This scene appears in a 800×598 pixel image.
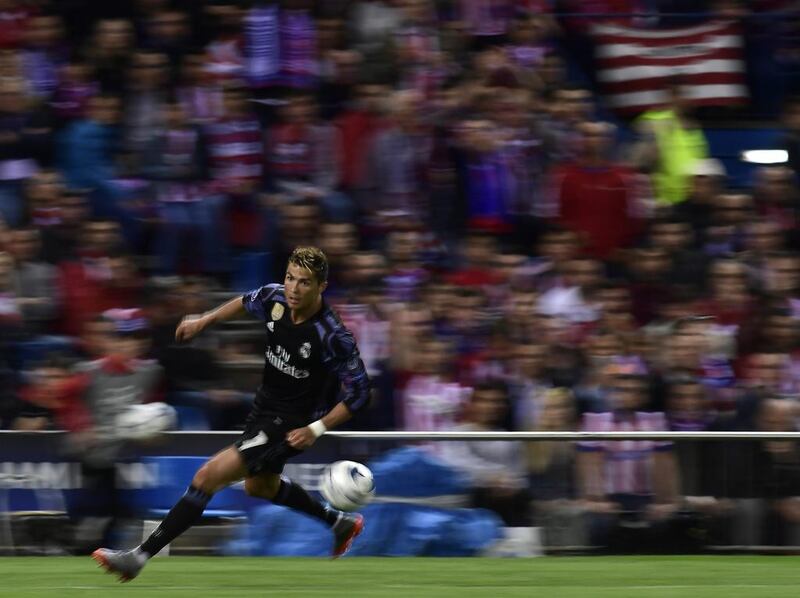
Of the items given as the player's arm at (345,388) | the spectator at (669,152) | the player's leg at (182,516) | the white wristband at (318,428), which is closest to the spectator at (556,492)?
the player's arm at (345,388)

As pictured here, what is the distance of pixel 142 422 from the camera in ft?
32.9

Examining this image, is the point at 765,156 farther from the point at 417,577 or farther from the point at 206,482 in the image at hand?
the point at 206,482

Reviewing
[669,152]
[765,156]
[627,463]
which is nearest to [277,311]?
[627,463]

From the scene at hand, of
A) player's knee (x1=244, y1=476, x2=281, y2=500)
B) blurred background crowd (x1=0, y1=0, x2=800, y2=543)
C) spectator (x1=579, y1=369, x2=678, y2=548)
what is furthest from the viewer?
blurred background crowd (x1=0, y1=0, x2=800, y2=543)

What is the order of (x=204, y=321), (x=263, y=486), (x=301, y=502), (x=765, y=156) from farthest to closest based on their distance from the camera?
(x=765, y=156), (x=301, y=502), (x=263, y=486), (x=204, y=321)

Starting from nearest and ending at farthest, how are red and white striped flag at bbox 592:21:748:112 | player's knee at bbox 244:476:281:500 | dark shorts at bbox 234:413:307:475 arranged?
dark shorts at bbox 234:413:307:475, player's knee at bbox 244:476:281:500, red and white striped flag at bbox 592:21:748:112

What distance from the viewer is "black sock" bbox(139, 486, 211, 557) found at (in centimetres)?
802

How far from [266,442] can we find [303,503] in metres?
0.66

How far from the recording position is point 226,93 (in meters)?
12.3

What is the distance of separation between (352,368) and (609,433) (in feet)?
7.79

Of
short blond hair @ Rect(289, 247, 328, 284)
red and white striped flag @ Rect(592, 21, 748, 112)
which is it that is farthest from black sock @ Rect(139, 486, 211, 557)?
red and white striped flag @ Rect(592, 21, 748, 112)

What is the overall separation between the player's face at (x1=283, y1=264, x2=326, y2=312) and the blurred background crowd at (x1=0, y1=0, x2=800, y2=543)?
217 centimetres

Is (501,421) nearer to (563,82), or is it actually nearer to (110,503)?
(110,503)

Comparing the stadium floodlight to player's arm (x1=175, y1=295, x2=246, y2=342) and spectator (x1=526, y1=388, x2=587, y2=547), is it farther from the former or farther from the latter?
player's arm (x1=175, y1=295, x2=246, y2=342)
